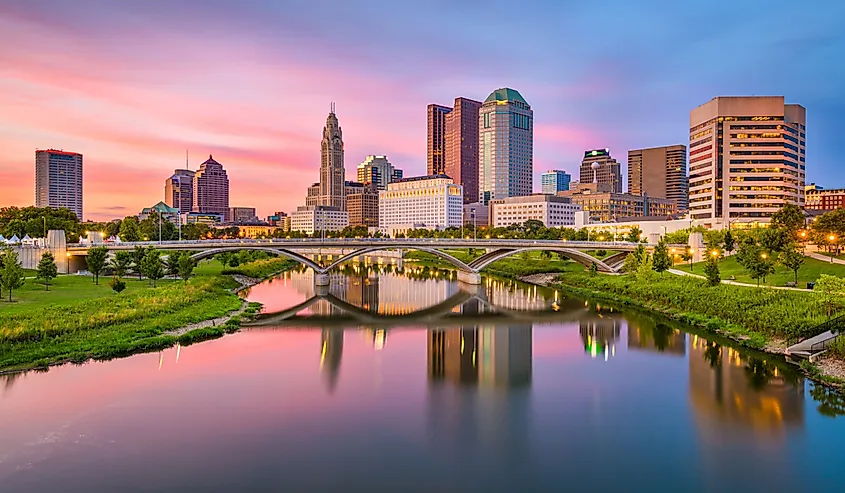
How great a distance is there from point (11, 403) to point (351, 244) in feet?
157

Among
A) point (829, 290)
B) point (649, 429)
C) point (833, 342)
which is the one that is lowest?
point (649, 429)

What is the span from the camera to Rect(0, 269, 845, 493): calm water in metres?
16.7

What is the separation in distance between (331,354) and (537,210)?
146 m

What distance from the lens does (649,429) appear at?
68.1ft

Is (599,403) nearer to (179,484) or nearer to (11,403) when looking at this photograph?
→ (179,484)

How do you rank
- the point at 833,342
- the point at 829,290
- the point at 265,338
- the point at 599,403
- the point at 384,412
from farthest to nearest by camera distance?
the point at 265,338 → the point at 829,290 → the point at 833,342 → the point at 599,403 → the point at 384,412

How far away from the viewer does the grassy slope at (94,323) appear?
27500mm

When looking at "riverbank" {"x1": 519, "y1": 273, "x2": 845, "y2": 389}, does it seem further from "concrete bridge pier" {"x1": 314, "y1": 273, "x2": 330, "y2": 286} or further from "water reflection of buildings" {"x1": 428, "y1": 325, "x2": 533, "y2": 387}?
"concrete bridge pier" {"x1": 314, "y1": 273, "x2": 330, "y2": 286}

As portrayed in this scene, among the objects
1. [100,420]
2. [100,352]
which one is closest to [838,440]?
[100,420]

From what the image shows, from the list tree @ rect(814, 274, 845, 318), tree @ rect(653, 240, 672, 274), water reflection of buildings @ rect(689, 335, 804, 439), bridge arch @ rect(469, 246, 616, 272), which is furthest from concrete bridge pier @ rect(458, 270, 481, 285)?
tree @ rect(814, 274, 845, 318)

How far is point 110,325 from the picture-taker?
33125 mm

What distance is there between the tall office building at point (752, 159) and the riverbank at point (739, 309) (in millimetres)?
65893

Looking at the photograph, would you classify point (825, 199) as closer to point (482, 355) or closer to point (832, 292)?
point (832, 292)

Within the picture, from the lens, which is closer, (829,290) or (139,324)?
(829,290)
